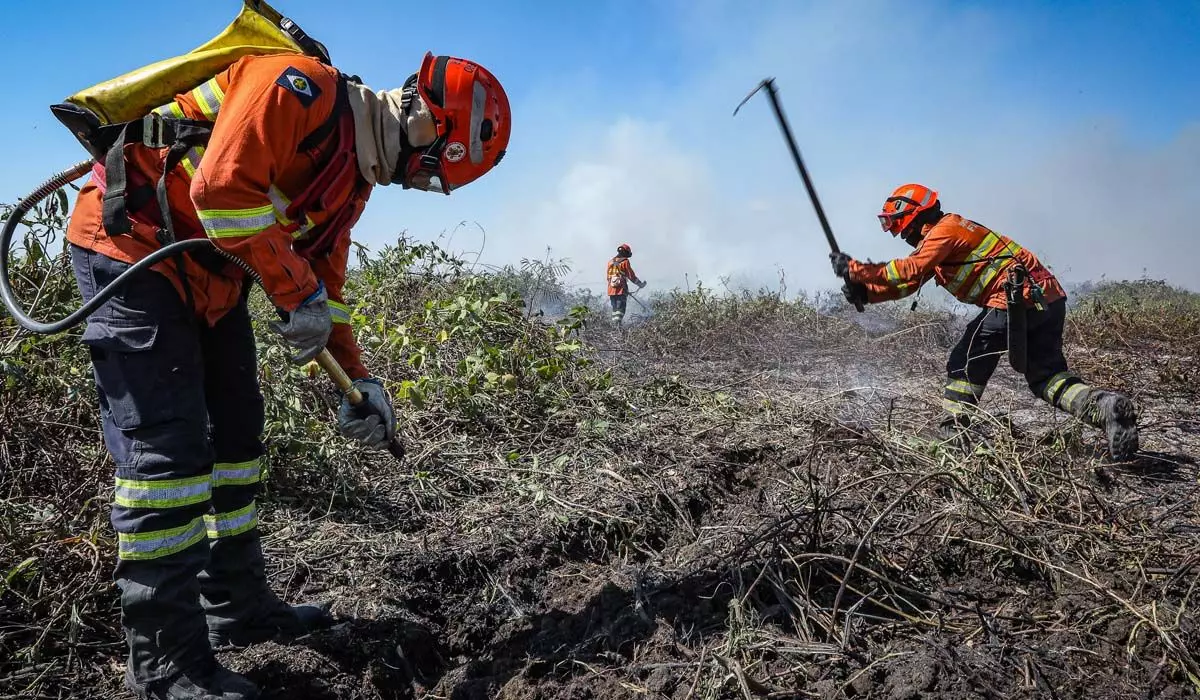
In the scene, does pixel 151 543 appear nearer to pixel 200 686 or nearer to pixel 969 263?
pixel 200 686

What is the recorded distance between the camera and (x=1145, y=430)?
460 cm

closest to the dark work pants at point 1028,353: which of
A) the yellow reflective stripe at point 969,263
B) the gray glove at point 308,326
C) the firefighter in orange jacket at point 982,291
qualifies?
the firefighter in orange jacket at point 982,291

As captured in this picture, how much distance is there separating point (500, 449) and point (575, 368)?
1.05m

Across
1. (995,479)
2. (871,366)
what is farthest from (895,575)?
(871,366)

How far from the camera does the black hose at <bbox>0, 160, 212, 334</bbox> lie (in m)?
1.77

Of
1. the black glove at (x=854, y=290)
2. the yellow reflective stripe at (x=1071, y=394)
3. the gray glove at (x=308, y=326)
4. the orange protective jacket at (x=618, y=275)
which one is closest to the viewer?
the gray glove at (x=308, y=326)

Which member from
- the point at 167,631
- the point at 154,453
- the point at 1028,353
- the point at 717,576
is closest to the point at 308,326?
the point at 154,453

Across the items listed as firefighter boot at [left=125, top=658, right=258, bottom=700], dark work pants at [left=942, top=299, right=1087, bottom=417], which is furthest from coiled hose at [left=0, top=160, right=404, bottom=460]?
dark work pants at [left=942, top=299, right=1087, bottom=417]

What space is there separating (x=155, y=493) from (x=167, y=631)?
38cm

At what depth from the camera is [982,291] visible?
4586mm

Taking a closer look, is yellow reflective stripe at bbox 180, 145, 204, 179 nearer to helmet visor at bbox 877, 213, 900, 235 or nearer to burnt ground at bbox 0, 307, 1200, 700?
burnt ground at bbox 0, 307, 1200, 700

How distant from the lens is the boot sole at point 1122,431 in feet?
12.5

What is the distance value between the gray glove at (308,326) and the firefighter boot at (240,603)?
0.77 m

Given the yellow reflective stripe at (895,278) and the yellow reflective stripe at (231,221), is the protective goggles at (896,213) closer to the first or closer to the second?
the yellow reflective stripe at (895,278)
